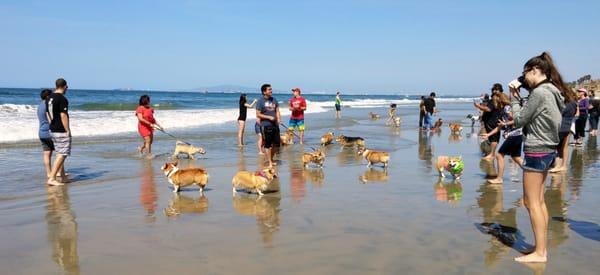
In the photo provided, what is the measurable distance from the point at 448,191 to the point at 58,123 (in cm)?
597

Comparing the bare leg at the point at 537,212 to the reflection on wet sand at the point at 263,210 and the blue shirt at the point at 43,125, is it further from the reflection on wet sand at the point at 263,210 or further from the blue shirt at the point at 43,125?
the blue shirt at the point at 43,125

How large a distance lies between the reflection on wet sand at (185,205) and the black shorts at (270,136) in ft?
8.89

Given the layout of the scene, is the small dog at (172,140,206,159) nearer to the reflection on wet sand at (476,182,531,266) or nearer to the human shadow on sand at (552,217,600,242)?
the reflection on wet sand at (476,182,531,266)

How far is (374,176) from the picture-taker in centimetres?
823

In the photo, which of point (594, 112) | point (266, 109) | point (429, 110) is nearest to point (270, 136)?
point (266, 109)

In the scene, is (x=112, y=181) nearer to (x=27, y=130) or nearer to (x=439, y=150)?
(x=439, y=150)

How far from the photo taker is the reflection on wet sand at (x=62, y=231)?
3963 millimetres

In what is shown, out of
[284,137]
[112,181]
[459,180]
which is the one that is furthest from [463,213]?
[284,137]

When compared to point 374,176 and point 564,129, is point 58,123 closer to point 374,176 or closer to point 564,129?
point 374,176

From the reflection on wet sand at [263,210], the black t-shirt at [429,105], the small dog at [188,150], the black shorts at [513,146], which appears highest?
the black t-shirt at [429,105]

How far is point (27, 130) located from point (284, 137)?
834cm

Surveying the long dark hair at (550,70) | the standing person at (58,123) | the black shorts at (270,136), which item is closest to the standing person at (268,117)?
the black shorts at (270,136)

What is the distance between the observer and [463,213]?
5562mm

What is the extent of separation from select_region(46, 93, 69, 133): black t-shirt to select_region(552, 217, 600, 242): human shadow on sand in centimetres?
689
